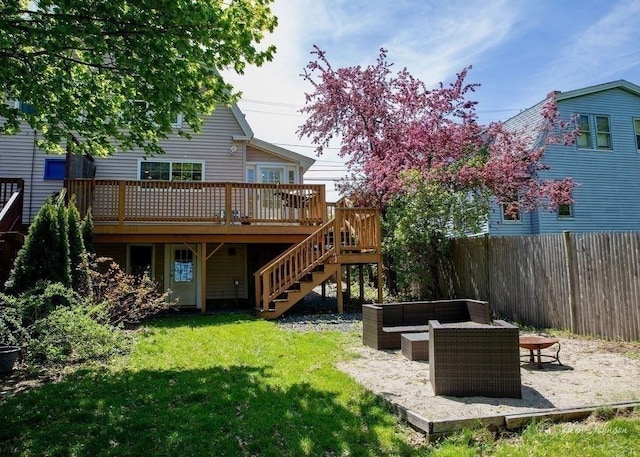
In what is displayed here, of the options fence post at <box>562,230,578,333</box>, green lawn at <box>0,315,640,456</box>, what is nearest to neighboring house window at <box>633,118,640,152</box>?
fence post at <box>562,230,578,333</box>

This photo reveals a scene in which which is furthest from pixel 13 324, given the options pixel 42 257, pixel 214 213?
pixel 214 213

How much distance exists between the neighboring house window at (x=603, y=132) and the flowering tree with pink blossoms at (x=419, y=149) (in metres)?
3.64

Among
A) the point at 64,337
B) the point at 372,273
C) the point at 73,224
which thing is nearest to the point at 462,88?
the point at 372,273

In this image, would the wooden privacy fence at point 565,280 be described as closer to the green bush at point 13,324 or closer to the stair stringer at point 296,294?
the stair stringer at point 296,294

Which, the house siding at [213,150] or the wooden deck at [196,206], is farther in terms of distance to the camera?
the house siding at [213,150]

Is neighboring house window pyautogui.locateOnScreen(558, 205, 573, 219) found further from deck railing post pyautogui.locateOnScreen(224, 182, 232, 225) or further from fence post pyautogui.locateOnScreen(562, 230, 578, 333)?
deck railing post pyautogui.locateOnScreen(224, 182, 232, 225)

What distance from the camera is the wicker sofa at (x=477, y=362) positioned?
4520mm

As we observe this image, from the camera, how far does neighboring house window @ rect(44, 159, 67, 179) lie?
13203mm

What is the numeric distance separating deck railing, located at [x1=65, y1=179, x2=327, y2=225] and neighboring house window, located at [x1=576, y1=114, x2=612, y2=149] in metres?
12.4

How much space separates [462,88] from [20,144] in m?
13.9

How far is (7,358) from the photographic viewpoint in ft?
19.0

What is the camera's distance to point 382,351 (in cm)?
700

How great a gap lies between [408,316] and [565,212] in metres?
13.5

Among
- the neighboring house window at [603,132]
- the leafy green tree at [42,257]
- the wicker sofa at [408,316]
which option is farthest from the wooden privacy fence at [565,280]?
the neighboring house window at [603,132]
